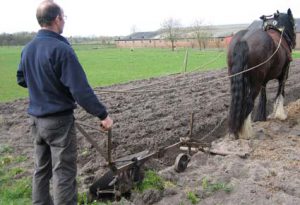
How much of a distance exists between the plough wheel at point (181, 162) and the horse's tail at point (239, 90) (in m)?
1.67

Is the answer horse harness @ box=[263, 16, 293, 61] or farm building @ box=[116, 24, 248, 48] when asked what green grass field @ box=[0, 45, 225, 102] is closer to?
horse harness @ box=[263, 16, 293, 61]

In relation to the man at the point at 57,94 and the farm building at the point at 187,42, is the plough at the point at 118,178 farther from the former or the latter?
the farm building at the point at 187,42

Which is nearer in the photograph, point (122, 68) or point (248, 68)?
point (248, 68)

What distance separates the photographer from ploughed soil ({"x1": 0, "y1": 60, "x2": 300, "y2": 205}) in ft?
14.5

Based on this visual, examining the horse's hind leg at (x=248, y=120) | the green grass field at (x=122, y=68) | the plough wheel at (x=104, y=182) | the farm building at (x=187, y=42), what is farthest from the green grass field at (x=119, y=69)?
the farm building at (x=187, y=42)

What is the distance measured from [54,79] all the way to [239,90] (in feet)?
13.1

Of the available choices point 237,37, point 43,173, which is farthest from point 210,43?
point 43,173

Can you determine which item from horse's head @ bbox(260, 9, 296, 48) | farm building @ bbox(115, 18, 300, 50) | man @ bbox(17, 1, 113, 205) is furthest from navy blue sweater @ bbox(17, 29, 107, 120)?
farm building @ bbox(115, 18, 300, 50)

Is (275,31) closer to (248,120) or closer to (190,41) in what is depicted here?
(248,120)

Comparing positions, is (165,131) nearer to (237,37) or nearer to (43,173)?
(237,37)

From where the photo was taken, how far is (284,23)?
8.01 m

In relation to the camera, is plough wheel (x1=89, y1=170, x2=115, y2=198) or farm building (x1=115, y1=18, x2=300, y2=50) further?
farm building (x1=115, y1=18, x2=300, y2=50)

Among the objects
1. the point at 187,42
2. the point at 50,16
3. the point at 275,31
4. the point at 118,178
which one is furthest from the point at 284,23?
the point at 187,42

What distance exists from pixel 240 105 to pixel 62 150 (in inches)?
152
